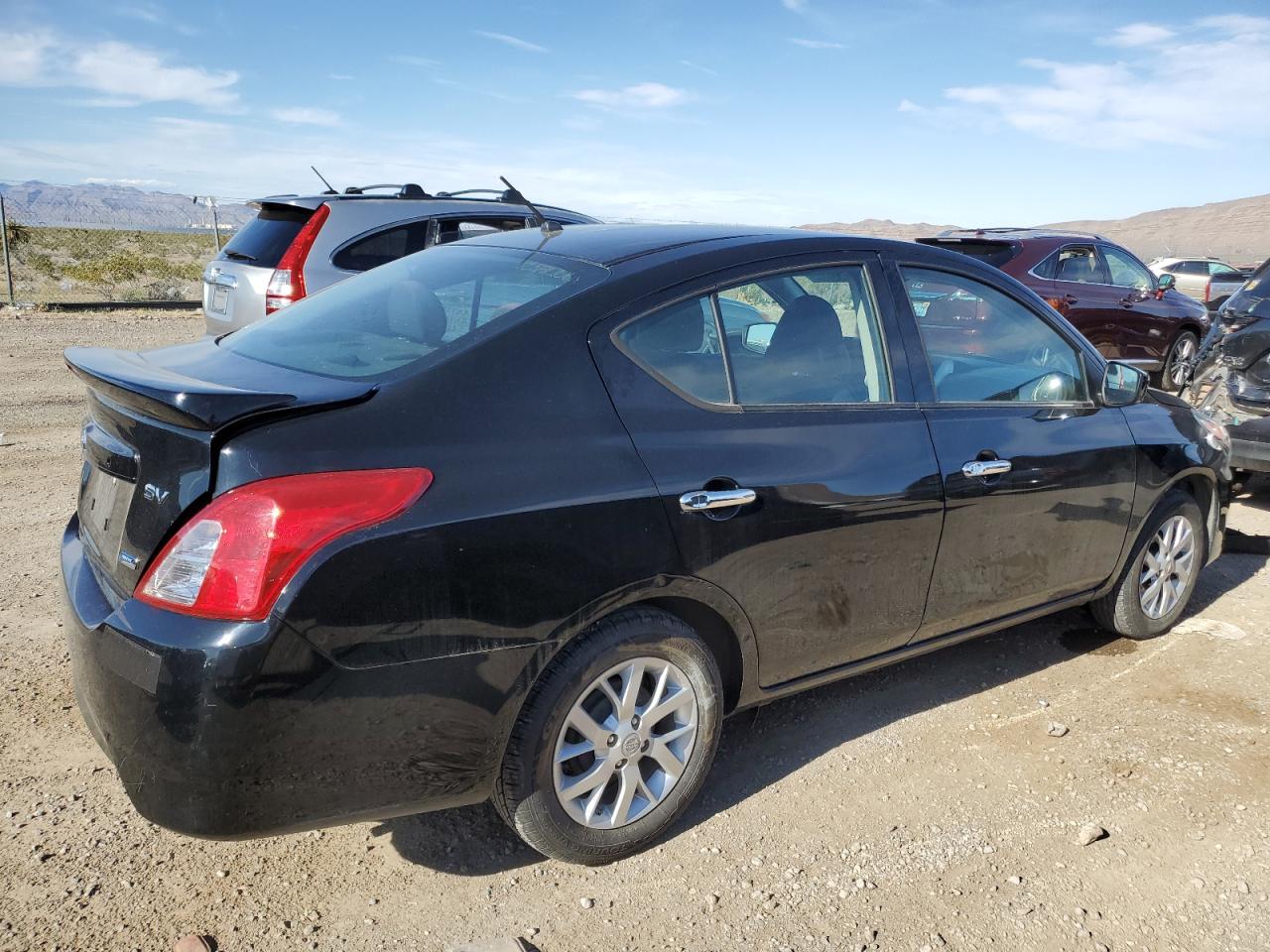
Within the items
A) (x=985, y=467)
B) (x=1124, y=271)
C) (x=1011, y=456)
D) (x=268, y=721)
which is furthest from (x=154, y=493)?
(x=1124, y=271)

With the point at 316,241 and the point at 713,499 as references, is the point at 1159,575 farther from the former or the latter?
the point at 316,241

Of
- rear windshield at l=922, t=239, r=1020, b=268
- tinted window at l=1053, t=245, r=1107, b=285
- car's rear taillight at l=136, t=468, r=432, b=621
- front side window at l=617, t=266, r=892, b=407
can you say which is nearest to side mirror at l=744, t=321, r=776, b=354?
front side window at l=617, t=266, r=892, b=407

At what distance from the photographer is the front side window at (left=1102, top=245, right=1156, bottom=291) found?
10.6 meters

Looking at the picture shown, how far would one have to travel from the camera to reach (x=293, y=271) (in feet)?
24.0

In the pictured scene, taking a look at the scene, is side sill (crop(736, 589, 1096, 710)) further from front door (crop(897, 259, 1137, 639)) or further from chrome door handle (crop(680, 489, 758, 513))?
chrome door handle (crop(680, 489, 758, 513))

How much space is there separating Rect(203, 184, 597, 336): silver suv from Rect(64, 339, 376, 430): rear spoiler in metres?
4.51

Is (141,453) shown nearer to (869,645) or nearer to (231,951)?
(231,951)

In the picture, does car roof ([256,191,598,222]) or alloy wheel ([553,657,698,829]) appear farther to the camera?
car roof ([256,191,598,222])

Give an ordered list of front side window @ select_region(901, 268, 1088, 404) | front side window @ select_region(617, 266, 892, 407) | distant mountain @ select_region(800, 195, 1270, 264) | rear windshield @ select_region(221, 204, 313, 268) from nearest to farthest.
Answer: front side window @ select_region(617, 266, 892, 407) → front side window @ select_region(901, 268, 1088, 404) → rear windshield @ select_region(221, 204, 313, 268) → distant mountain @ select_region(800, 195, 1270, 264)

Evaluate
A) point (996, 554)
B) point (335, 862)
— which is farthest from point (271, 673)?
point (996, 554)

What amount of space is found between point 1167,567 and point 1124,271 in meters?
7.31

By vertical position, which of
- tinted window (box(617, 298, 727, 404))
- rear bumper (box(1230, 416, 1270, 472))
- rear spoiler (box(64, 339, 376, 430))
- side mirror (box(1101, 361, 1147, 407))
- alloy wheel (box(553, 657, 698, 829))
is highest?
tinted window (box(617, 298, 727, 404))

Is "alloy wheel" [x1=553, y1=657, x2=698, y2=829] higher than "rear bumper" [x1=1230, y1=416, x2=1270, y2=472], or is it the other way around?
"rear bumper" [x1=1230, y1=416, x2=1270, y2=472]

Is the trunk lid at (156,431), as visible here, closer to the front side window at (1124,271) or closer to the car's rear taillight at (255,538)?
the car's rear taillight at (255,538)
